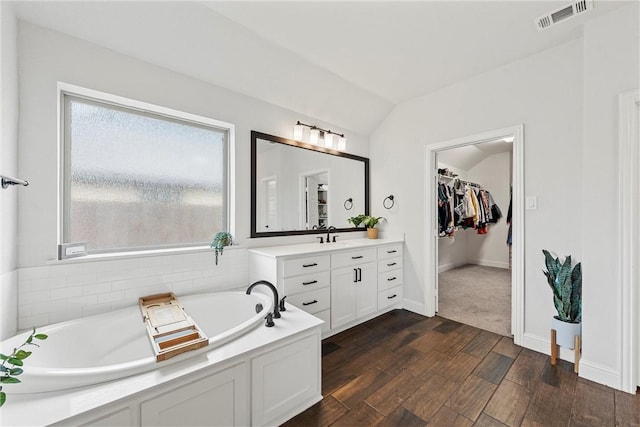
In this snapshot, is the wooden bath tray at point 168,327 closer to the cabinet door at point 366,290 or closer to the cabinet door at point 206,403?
the cabinet door at point 206,403

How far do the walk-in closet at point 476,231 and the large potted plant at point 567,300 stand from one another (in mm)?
987

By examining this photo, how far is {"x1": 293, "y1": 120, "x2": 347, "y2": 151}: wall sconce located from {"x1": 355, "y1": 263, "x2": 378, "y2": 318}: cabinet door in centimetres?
152

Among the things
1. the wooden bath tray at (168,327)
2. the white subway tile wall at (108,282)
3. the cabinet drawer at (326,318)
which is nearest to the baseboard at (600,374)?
the cabinet drawer at (326,318)

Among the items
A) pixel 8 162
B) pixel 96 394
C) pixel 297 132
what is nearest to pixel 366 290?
pixel 297 132

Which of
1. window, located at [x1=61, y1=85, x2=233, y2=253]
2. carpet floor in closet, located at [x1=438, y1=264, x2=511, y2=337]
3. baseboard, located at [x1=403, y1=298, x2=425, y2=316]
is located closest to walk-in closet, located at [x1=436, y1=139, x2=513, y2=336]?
carpet floor in closet, located at [x1=438, y1=264, x2=511, y2=337]

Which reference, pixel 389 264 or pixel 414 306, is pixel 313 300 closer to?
pixel 389 264

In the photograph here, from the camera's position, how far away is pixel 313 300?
246 cm

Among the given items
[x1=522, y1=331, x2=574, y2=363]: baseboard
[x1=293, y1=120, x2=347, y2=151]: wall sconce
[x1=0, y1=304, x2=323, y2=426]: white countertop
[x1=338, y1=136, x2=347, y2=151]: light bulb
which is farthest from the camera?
[x1=338, y1=136, x2=347, y2=151]: light bulb

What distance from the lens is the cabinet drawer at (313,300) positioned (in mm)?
2352

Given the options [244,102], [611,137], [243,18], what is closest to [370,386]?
[611,137]

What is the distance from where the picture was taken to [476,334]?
2639 millimetres

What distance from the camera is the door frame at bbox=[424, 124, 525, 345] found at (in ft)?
7.92

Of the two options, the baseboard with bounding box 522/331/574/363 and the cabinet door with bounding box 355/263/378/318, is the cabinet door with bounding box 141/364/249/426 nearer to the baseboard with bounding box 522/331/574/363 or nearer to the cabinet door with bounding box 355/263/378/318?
the cabinet door with bounding box 355/263/378/318

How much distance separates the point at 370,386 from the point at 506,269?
4902 millimetres
